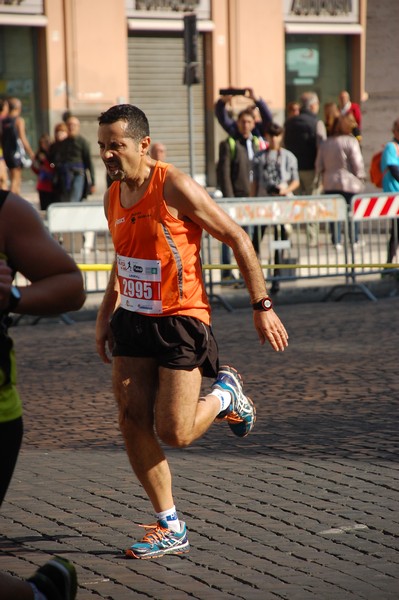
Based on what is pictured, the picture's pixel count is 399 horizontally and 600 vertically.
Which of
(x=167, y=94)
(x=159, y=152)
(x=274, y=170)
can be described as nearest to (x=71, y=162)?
(x=159, y=152)

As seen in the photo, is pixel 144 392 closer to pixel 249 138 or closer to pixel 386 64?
pixel 249 138

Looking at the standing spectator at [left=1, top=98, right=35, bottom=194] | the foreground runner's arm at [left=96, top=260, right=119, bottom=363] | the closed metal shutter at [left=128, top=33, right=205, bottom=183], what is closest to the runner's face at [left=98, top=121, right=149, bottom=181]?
the foreground runner's arm at [left=96, top=260, right=119, bottom=363]

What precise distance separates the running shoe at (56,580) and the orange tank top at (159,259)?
161 cm

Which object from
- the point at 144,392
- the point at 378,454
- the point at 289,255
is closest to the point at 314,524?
the point at 144,392

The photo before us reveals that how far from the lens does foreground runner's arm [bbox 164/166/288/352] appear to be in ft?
17.8

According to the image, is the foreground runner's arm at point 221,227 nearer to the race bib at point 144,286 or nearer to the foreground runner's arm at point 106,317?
A: the race bib at point 144,286

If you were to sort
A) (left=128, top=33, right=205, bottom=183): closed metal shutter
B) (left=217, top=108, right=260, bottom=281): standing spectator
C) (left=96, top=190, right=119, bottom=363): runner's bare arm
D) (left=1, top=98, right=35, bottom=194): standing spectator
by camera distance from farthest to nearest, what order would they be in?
1. (left=128, top=33, right=205, bottom=183): closed metal shutter
2. (left=1, top=98, right=35, bottom=194): standing spectator
3. (left=217, top=108, right=260, bottom=281): standing spectator
4. (left=96, top=190, right=119, bottom=363): runner's bare arm

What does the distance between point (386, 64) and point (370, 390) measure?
13.7 meters

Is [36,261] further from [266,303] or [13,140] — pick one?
[13,140]

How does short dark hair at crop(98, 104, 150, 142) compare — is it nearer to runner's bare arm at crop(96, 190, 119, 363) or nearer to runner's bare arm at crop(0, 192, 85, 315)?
runner's bare arm at crop(96, 190, 119, 363)

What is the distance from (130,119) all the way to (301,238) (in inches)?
366

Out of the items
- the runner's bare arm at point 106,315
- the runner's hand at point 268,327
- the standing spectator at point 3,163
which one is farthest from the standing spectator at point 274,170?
the runner's hand at point 268,327

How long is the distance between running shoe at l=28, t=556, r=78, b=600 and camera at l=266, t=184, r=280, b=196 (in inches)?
453

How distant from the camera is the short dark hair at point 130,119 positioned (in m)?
5.46
